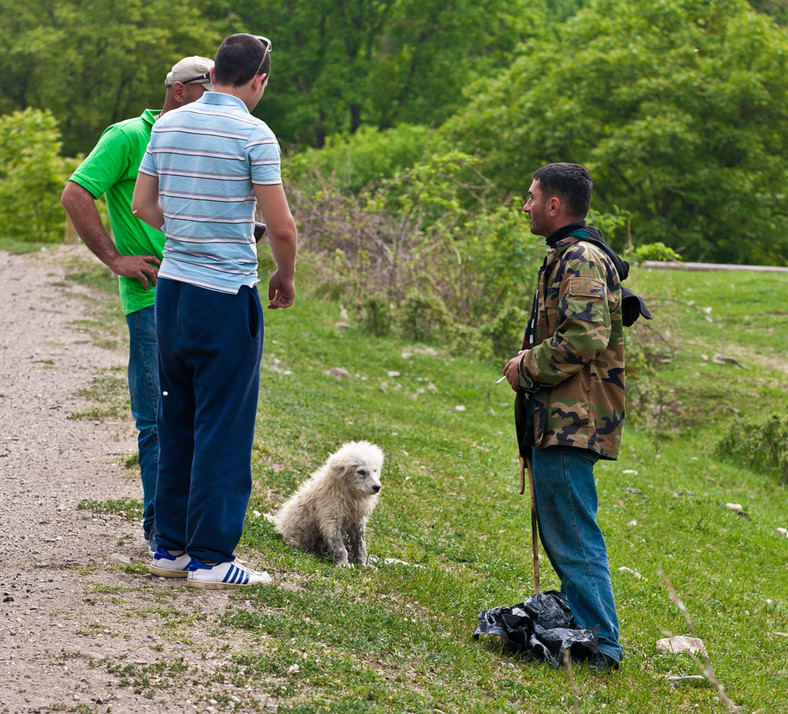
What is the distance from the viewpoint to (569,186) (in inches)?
174

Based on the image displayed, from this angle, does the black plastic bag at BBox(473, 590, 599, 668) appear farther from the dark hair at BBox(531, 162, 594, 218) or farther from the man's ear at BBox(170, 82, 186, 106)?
the man's ear at BBox(170, 82, 186, 106)

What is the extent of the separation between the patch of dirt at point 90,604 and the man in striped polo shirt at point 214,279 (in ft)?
1.26

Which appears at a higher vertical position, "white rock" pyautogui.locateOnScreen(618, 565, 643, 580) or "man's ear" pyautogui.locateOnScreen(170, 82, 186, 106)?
"man's ear" pyautogui.locateOnScreen(170, 82, 186, 106)

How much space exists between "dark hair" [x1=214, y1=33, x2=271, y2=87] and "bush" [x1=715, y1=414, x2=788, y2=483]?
9158mm

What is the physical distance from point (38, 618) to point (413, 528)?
353 centimetres

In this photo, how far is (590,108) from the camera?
29422mm

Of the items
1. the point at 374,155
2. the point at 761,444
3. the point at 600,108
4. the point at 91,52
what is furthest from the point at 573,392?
the point at 91,52

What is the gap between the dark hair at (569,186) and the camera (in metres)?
4.43

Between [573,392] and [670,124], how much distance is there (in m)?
25.1

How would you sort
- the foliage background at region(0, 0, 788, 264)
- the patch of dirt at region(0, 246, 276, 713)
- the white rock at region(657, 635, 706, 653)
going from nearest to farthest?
the patch of dirt at region(0, 246, 276, 713), the white rock at region(657, 635, 706, 653), the foliage background at region(0, 0, 788, 264)

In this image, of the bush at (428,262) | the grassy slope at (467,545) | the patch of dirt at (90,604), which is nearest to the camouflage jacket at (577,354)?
the grassy slope at (467,545)

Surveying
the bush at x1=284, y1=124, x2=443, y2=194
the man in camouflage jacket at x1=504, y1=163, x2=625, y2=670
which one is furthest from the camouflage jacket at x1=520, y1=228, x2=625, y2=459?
the bush at x1=284, y1=124, x2=443, y2=194

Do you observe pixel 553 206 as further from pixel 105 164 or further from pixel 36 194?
pixel 36 194

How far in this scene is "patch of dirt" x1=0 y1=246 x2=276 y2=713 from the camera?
11.3ft
